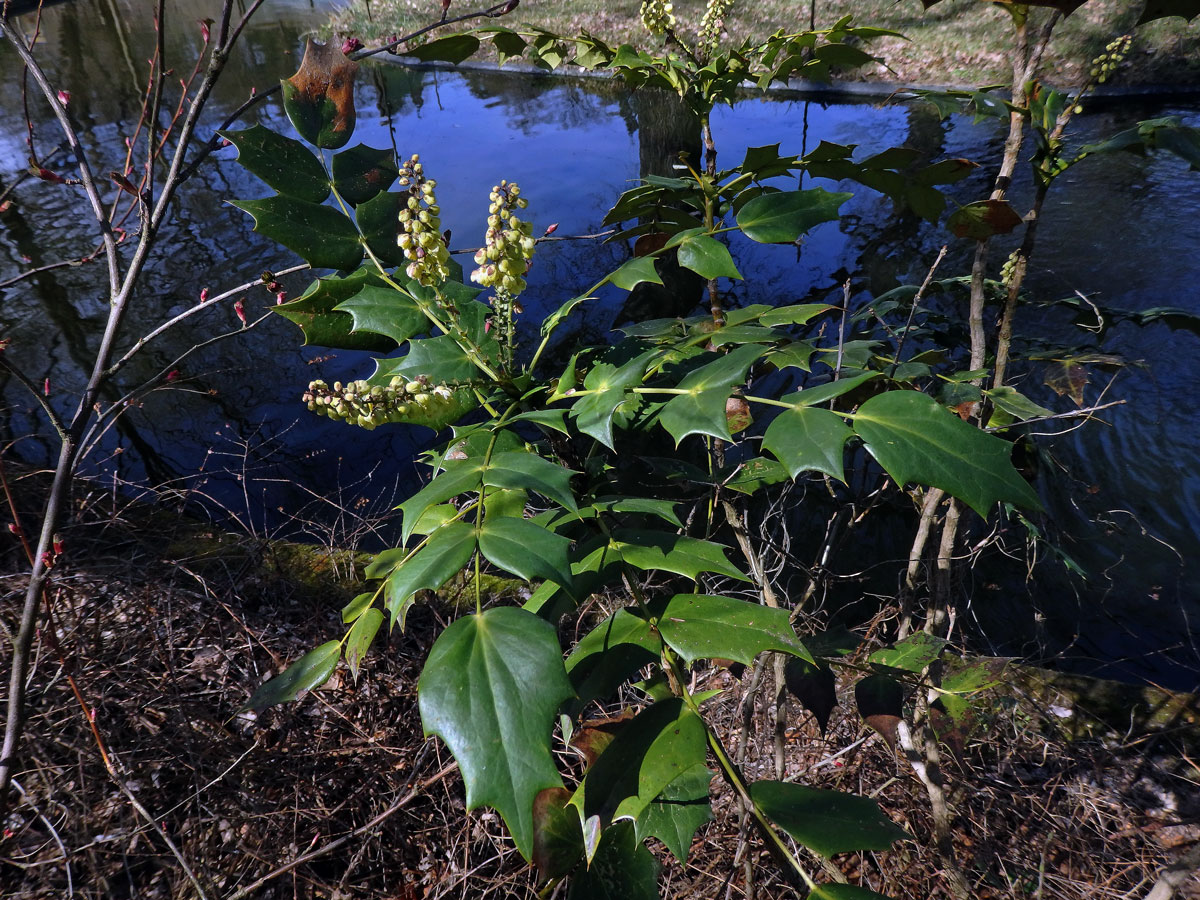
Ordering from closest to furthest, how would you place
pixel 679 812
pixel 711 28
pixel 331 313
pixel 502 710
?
pixel 502 710 → pixel 679 812 → pixel 331 313 → pixel 711 28

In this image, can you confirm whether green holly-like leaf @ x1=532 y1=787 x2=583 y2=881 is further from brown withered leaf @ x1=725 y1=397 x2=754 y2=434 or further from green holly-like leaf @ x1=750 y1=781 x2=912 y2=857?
brown withered leaf @ x1=725 y1=397 x2=754 y2=434

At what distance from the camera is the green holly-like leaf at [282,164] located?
0.84 metres

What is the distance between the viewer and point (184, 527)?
256cm

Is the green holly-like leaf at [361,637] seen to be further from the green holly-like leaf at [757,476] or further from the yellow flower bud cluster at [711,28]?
the yellow flower bud cluster at [711,28]

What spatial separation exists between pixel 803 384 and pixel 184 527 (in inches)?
107

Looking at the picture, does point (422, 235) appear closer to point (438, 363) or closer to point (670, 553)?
point (438, 363)

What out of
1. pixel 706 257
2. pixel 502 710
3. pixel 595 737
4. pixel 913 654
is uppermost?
pixel 706 257

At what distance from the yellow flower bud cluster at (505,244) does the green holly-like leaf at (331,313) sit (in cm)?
16

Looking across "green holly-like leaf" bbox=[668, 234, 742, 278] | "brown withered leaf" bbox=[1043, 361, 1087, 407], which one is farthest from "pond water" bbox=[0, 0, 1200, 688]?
"green holly-like leaf" bbox=[668, 234, 742, 278]

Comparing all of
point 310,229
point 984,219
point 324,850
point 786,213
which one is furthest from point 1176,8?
point 324,850

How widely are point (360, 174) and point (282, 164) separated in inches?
3.8

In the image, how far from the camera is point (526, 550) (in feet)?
2.03

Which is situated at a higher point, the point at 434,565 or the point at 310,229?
the point at 310,229

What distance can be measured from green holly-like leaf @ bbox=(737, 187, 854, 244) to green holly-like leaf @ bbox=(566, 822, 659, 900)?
0.73 m
